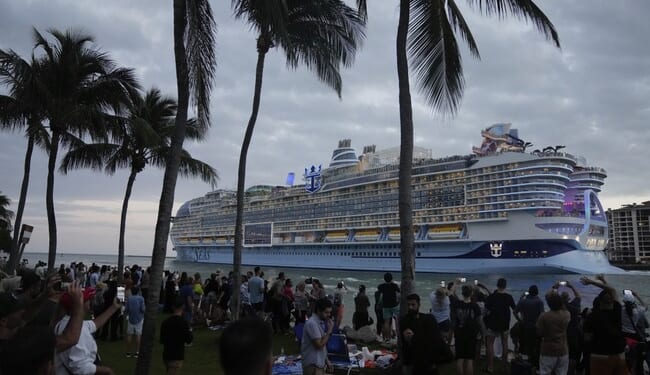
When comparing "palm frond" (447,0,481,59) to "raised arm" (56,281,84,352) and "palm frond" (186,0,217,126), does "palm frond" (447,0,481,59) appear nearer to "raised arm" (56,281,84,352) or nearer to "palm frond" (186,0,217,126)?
"palm frond" (186,0,217,126)

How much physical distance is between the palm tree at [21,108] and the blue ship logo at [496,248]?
41.4 m

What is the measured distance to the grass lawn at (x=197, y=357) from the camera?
7.65 meters

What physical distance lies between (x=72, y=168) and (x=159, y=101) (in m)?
4.20

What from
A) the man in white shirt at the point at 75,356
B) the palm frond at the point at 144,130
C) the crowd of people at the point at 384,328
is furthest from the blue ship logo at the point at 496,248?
the man in white shirt at the point at 75,356

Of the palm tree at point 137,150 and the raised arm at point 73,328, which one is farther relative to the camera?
the palm tree at point 137,150

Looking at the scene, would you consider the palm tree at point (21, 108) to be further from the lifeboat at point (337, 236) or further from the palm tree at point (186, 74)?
the lifeboat at point (337, 236)

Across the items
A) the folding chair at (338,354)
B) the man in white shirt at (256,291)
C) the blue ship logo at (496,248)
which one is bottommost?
the folding chair at (338,354)

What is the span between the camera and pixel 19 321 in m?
3.33

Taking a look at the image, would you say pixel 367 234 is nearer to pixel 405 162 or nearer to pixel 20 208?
pixel 20 208

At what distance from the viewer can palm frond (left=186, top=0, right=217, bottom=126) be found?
5859mm

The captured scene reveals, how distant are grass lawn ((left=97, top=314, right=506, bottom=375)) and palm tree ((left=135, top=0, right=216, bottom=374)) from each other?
74.0 inches

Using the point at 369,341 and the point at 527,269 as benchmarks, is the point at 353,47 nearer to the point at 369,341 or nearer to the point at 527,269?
the point at 369,341

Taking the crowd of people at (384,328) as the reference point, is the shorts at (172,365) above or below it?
below

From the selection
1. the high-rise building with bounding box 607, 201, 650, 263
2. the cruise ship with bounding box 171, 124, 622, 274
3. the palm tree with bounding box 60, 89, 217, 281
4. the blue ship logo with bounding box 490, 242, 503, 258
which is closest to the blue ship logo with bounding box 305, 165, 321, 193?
the cruise ship with bounding box 171, 124, 622, 274
